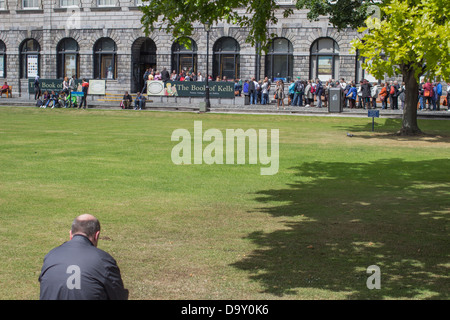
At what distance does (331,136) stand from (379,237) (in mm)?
16393


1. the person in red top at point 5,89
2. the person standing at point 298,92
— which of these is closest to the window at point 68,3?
the person in red top at point 5,89

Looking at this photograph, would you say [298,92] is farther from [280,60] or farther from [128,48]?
[128,48]

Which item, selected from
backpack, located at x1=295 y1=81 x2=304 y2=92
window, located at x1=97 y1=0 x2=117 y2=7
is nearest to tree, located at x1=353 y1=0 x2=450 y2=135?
backpack, located at x1=295 y1=81 x2=304 y2=92

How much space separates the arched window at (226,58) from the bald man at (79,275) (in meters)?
43.3

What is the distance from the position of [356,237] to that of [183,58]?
132ft

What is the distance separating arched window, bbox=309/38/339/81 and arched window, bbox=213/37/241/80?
5.56 m

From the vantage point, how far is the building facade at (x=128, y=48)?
45719 mm

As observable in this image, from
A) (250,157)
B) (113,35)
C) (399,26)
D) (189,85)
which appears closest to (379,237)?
(399,26)

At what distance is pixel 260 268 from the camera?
28.5 ft

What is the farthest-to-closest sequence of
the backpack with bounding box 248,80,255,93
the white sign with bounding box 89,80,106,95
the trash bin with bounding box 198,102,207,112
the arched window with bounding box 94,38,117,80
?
the arched window with bounding box 94,38,117,80 → the white sign with bounding box 89,80,106,95 → the backpack with bounding box 248,80,255,93 → the trash bin with bounding box 198,102,207,112

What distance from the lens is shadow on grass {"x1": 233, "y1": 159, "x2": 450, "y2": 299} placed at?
319 inches

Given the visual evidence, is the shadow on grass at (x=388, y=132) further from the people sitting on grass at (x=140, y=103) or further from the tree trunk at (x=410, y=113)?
the people sitting on grass at (x=140, y=103)

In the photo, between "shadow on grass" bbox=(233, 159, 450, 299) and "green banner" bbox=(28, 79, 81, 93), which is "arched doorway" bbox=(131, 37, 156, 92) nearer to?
"green banner" bbox=(28, 79, 81, 93)
